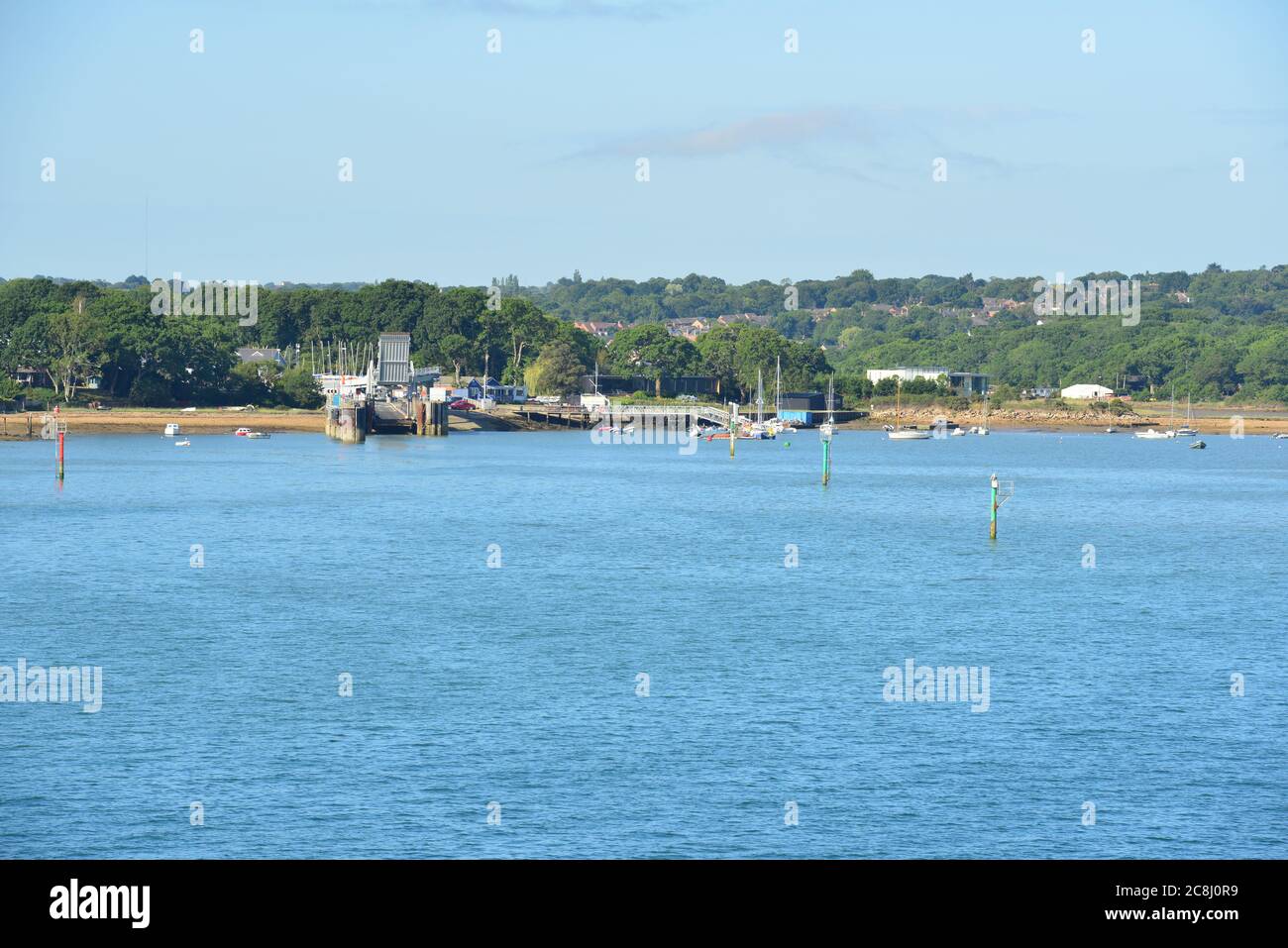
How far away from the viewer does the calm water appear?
30953mm

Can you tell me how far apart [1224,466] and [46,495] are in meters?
126

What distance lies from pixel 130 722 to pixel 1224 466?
509 ft

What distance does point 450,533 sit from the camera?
88.8m

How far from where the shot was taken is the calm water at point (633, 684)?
102 ft

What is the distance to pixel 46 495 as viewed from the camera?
10875 cm

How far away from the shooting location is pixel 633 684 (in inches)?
1762

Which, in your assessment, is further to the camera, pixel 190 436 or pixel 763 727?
pixel 190 436

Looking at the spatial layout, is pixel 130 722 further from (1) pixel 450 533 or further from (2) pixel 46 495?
(2) pixel 46 495

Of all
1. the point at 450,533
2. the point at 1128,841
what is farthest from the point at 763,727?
the point at 450,533

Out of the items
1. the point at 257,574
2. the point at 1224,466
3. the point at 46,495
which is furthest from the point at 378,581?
the point at 1224,466
